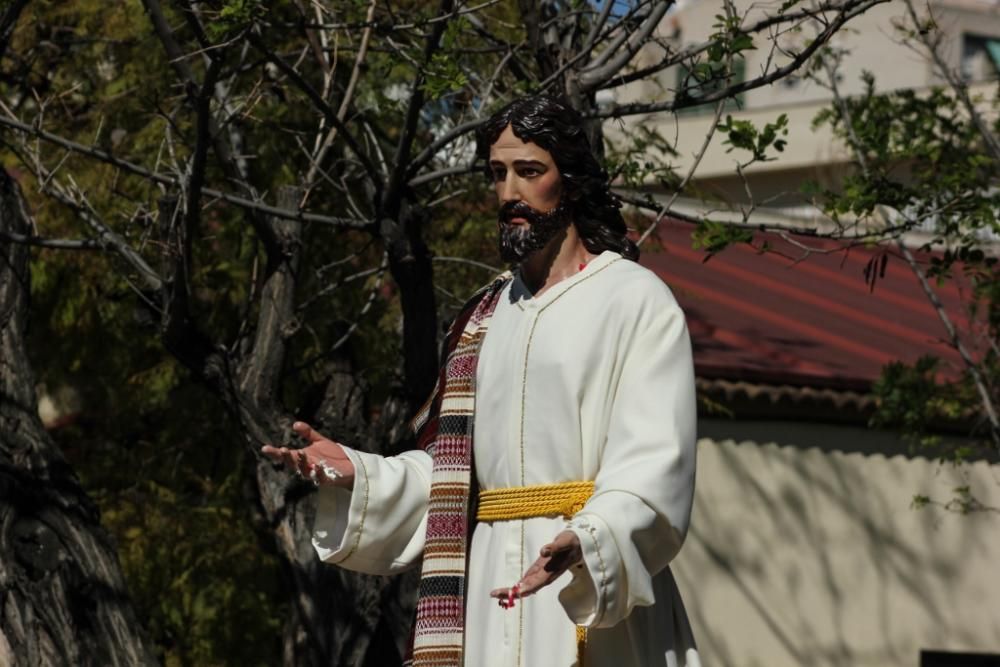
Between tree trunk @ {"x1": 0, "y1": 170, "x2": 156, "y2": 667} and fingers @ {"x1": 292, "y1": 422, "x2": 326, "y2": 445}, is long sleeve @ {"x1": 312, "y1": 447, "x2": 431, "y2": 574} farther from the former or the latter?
tree trunk @ {"x1": 0, "y1": 170, "x2": 156, "y2": 667}

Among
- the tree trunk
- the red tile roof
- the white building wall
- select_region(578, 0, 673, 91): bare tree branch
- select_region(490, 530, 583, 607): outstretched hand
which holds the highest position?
the red tile roof

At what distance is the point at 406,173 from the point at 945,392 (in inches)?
170

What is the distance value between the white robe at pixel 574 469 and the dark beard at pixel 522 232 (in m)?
0.13

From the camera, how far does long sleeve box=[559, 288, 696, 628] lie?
176 inches

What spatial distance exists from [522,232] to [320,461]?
2.41 ft

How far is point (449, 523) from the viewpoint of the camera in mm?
5055

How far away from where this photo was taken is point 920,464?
13078mm

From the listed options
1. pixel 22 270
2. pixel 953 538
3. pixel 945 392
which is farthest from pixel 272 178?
pixel 953 538

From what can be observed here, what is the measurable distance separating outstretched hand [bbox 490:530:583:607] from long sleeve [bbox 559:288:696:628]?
35 millimetres

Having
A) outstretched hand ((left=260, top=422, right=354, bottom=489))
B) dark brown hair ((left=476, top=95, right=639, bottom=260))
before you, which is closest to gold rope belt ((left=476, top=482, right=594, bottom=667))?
outstretched hand ((left=260, top=422, right=354, bottom=489))

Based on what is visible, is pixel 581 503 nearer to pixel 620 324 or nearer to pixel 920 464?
pixel 620 324

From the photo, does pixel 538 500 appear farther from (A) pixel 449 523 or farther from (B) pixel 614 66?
(B) pixel 614 66

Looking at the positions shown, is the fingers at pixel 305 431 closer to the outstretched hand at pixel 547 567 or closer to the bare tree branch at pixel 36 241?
the outstretched hand at pixel 547 567

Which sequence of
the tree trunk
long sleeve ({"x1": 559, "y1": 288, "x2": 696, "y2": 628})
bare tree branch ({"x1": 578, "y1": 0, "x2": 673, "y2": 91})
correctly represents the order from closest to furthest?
long sleeve ({"x1": 559, "y1": 288, "x2": 696, "y2": 628}) → the tree trunk → bare tree branch ({"x1": 578, "y1": 0, "x2": 673, "y2": 91})
